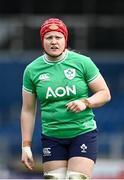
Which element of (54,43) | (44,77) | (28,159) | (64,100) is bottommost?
(28,159)

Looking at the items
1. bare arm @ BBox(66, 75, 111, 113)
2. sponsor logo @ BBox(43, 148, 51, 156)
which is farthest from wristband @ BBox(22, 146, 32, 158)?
bare arm @ BBox(66, 75, 111, 113)

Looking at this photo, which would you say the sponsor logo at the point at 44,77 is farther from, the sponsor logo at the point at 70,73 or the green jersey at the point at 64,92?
the sponsor logo at the point at 70,73

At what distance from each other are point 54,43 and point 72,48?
35.0 feet

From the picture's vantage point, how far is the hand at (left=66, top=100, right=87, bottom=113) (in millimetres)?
8758

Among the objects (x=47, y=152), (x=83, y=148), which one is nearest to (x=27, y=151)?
(x=47, y=152)

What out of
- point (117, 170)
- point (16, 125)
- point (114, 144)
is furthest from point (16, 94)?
point (117, 170)

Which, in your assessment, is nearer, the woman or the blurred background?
the woman

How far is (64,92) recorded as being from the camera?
8.98 m

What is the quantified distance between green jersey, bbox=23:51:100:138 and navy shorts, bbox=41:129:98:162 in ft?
0.15

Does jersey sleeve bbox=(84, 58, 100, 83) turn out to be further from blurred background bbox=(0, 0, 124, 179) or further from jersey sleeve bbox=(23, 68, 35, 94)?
blurred background bbox=(0, 0, 124, 179)

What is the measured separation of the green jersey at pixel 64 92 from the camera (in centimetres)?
899

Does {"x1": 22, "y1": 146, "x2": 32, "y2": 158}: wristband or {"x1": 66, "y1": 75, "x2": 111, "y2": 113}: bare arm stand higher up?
{"x1": 66, "y1": 75, "x2": 111, "y2": 113}: bare arm

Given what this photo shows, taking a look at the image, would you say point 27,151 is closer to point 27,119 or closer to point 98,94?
point 27,119

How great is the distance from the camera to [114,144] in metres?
18.3
